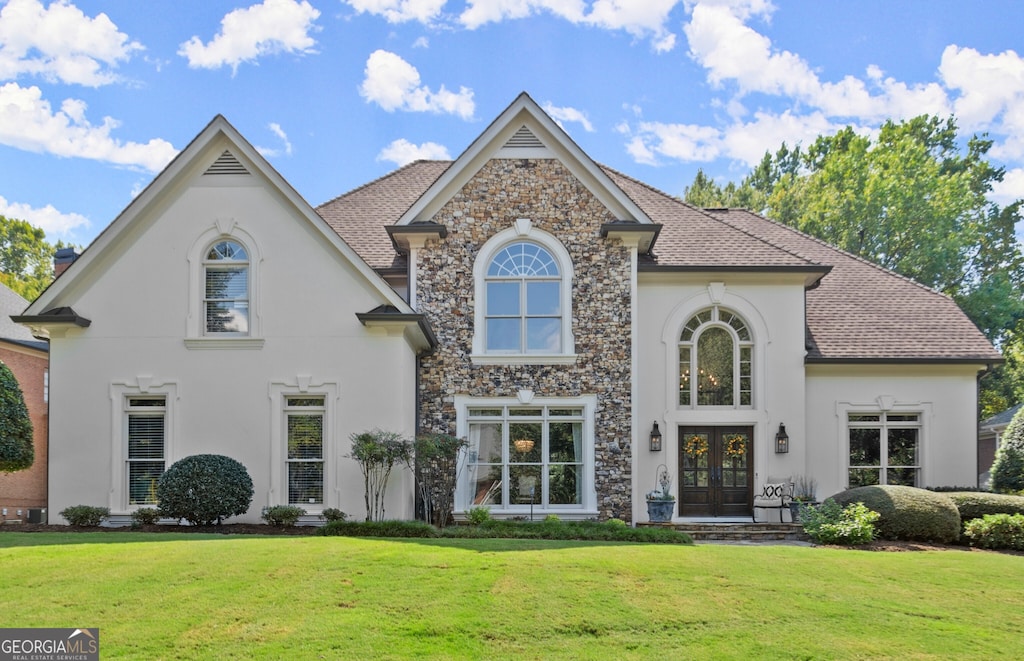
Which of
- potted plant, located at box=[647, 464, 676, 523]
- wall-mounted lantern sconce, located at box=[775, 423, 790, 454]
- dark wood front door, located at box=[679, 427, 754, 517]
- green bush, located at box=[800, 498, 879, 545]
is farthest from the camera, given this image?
dark wood front door, located at box=[679, 427, 754, 517]

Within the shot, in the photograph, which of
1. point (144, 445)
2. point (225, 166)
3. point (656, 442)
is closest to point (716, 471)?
point (656, 442)

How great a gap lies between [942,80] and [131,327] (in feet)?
102

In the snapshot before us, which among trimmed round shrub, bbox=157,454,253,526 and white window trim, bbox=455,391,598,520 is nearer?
trimmed round shrub, bbox=157,454,253,526

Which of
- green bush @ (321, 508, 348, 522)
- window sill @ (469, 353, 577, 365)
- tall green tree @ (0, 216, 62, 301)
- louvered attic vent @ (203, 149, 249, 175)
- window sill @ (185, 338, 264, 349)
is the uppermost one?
tall green tree @ (0, 216, 62, 301)

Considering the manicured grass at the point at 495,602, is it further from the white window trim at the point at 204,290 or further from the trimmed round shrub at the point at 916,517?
the white window trim at the point at 204,290

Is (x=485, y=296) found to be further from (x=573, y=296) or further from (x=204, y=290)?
(x=204, y=290)

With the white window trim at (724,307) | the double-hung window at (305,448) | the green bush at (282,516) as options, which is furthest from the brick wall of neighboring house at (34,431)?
the white window trim at (724,307)

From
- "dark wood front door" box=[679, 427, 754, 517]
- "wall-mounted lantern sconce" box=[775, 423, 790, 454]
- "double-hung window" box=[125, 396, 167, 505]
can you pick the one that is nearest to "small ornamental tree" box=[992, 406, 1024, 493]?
"wall-mounted lantern sconce" box=[775, 423, 790, 454]

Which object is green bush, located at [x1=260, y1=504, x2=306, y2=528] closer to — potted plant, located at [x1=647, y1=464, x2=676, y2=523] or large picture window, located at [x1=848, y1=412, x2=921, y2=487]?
potted plant, located at [x1=647, y1=464, x2=676, y2=523]

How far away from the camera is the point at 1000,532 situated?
14539 millimetres

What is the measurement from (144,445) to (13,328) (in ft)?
39.7

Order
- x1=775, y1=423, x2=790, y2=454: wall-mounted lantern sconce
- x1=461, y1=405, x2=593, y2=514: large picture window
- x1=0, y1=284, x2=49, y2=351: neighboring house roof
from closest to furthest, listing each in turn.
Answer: x1=461, y1=405, x2=593, y2=514: large picture window
x1=775, y1=423, x2=790, y2=454: wall-mounted lantern sconce
x1=0, y1=284, x2=49, y2=351: neighboring house roof

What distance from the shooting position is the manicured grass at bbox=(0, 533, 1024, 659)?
719 centimetres

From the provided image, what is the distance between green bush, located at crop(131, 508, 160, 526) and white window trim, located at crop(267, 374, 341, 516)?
182cm
